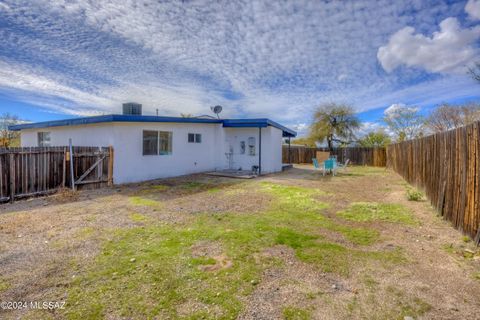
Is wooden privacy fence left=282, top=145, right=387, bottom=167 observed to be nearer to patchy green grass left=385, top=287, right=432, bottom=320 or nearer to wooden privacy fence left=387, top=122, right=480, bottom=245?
wooden privacy fence left=387, top=122, right=480, bottom=245

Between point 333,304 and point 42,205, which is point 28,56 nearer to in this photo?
point 42,205

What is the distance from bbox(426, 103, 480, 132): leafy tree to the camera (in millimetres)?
20008

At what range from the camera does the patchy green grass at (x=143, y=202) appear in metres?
6.33

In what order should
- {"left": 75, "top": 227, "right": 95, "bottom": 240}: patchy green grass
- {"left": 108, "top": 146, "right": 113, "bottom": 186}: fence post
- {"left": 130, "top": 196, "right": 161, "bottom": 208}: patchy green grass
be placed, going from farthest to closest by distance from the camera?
{"left": 108, "top": 146, "right": 113, "bottom": 186}: fence post < {"left": 130, "top": 196, "right": 161, "bottom": 208}: patchy green grass < {"left": 75, "top": 227, "right": 95, "bottom": 240}: patchy green grass

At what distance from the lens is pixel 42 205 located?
6367 mm

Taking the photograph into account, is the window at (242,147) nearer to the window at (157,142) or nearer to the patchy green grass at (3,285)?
the window at (157,142)

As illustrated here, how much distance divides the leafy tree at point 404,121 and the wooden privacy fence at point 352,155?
238 inches

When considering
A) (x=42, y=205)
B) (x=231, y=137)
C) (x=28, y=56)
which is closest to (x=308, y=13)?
(x=231, y=137)

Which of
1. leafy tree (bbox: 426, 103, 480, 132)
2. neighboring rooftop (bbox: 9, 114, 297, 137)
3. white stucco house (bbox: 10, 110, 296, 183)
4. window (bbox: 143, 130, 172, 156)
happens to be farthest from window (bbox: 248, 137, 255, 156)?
leafy tree (bbox: 426, 103, 480, 132)

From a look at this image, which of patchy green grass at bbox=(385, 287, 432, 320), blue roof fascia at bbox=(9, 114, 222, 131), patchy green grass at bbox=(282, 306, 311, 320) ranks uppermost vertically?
blue roof fascia at bbox=(9, 114, 222, 131)

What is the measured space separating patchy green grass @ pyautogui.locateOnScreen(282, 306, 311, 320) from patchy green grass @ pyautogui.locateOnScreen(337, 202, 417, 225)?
11.3ft

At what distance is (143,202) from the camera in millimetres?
6645

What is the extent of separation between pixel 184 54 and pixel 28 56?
662cm

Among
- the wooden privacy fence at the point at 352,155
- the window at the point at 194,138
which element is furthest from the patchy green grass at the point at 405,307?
the wooden privacy fence at the point at 352,155
